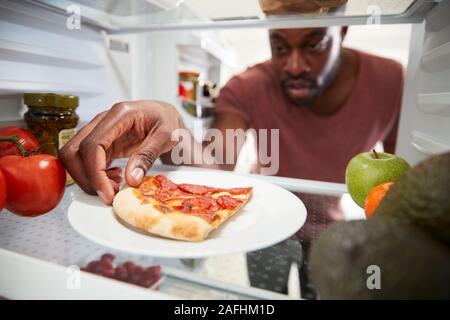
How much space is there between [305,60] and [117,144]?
0.89 m

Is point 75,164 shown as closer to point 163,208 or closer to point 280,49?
point 163,208

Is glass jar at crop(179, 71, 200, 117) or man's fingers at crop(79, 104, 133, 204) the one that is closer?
man's fingers at crop(79, 104, 133, 204)

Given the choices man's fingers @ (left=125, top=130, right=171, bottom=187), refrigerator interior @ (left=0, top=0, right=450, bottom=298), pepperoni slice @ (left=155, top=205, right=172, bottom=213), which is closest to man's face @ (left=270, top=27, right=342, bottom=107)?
refrigerator interior @ (left=0, top=0, right=450, bottom=298)

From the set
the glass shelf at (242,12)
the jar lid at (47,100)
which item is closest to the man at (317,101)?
the glass shelf at (242,12)

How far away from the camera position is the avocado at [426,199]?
365mm

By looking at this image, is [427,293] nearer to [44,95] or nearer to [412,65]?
[44,95]

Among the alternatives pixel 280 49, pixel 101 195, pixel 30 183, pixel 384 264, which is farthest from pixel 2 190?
pixel 280 49

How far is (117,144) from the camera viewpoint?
830 mm

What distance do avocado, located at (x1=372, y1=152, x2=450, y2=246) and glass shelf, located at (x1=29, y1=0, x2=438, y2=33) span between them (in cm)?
50

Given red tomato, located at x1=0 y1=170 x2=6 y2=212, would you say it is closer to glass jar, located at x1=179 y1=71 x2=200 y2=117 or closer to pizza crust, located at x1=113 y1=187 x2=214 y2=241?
pizza crust, located at x1=113 y1=187 x2=214 y2=241

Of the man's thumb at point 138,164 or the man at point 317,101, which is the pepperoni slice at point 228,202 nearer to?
the man's thumb at point 138,164

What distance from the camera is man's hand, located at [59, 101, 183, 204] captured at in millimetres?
631
